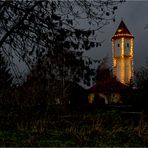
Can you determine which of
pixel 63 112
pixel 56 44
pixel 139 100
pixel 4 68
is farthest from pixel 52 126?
pixel 139 100

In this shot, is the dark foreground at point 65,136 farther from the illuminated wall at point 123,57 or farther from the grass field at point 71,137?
the illuminated wall at point 123,57

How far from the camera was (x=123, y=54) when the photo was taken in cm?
8694

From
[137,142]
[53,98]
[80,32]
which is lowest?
[137,142]

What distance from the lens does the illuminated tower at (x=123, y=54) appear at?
84375 mm

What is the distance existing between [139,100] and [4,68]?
55.9 feet

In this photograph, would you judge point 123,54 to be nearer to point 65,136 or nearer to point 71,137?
point 65,136

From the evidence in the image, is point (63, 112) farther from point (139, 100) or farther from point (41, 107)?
point (139, 100)

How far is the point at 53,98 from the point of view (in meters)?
19.9

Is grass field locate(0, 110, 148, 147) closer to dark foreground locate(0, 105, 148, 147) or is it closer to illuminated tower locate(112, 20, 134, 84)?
dark foreground locate(0, 105, 148, 147)

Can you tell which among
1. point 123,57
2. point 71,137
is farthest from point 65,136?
point 123,57

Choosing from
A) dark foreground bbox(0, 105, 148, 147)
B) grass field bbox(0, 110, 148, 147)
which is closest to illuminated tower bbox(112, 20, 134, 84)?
dark foreground bbox(0, 105, 148, 147)

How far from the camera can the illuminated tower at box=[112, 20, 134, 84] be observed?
84.4 metres

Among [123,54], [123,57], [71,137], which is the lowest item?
[71,137]

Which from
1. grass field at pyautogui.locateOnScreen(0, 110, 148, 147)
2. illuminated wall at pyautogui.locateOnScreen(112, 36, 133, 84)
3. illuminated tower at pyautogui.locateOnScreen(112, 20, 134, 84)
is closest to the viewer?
grass field at pyautogui.locateOnScreen(0, 110, 148, 147)
